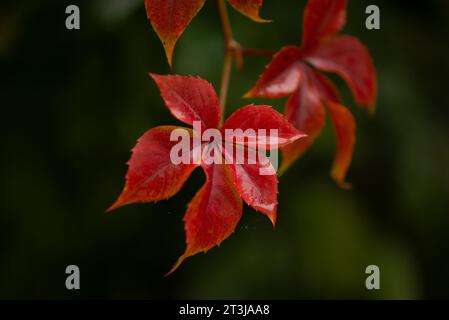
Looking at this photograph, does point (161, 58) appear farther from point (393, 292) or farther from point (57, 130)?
point (393, 292)

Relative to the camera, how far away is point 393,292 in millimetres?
1174

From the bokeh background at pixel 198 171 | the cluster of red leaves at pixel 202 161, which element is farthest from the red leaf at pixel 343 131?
the bokeh background at pixel 198 171

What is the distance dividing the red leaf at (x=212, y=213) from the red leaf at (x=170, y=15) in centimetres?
11

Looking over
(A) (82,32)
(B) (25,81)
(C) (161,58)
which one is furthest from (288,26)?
(B) (25,81)

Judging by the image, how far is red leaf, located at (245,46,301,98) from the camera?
527 millimetres

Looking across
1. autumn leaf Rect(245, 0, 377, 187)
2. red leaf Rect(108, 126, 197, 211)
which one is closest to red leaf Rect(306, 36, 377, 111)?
autumn leaf Rect(245, 0, 377, 187)

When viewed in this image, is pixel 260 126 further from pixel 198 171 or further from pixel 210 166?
pixel 198 171

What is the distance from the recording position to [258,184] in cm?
44

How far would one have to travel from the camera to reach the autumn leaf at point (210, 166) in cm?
42

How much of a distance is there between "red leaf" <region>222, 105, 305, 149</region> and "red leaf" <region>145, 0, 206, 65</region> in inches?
3.1

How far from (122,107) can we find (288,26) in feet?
1.14

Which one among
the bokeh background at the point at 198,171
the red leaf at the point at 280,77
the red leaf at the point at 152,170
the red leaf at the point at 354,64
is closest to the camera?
the red leaf at the point at 152,170

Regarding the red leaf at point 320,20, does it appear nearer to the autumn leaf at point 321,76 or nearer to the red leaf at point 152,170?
the autumn leaf at point 321,76

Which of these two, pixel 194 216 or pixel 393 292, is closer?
pixel 194 216
